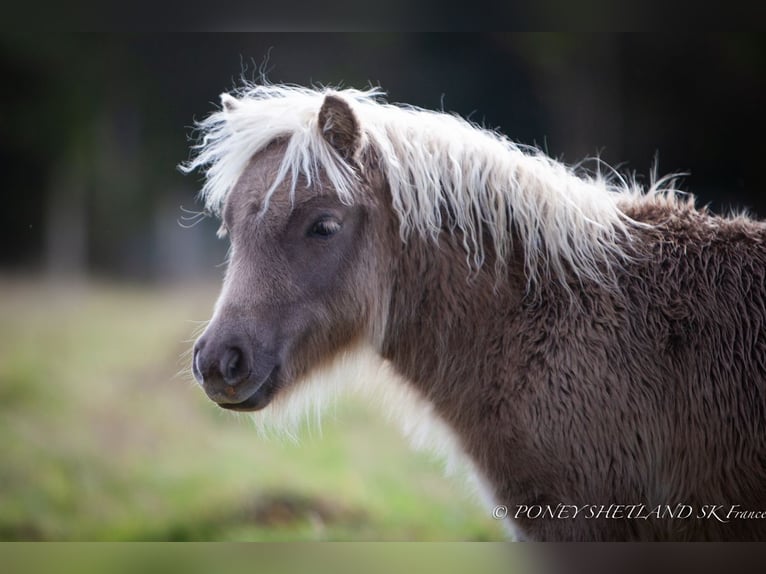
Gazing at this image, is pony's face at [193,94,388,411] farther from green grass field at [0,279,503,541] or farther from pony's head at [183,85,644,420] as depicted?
green grass field at [0,279,503,541]

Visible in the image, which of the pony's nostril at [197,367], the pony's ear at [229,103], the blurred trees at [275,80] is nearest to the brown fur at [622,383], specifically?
the pony's nostril at [197,367]

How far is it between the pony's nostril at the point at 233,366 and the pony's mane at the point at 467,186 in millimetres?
554

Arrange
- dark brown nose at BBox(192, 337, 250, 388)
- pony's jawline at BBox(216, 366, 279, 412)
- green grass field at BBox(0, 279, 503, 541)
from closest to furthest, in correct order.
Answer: dark brown nose at BBox(192, 337, 250, 388) → pony's jawline at BBox(216, 366, 279, 412) → green grass field at BBox(0, 279, 503, 541)

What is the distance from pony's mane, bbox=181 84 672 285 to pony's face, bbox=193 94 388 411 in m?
0.07

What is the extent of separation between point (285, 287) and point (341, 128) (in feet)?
1.98

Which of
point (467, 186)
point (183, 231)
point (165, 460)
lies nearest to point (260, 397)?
point (467, 186)

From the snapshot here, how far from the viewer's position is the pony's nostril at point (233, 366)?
256 centimetres

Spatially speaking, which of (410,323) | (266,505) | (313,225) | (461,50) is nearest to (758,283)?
(410,323)

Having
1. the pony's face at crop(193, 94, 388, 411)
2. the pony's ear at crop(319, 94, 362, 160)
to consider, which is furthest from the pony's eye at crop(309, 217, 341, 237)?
the pony's ear at crop(319, 94, 362, 160)

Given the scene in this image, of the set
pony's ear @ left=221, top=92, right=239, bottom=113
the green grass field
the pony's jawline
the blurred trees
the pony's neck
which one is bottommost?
the green grass field

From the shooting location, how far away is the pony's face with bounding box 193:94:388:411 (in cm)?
261

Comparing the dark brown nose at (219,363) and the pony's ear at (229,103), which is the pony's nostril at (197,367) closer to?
the dark brown nose at (219,363)

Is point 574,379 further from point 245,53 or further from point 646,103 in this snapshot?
point 245,53

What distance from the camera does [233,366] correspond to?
258cm
